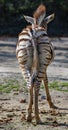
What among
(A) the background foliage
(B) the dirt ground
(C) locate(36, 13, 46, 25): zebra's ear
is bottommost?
(B) the dirt ground

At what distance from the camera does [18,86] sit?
10023 mm

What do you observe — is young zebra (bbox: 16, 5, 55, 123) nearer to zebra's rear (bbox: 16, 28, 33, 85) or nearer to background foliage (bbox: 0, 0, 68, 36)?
zebra's rear (bbox: 16, 28, 33, 85)

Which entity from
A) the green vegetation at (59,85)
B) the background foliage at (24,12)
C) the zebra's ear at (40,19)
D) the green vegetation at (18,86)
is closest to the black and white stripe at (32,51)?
the zebra's ear at (40,19)

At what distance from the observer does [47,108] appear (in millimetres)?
8289

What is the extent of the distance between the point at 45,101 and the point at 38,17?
1.92m

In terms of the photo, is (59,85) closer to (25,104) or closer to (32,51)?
(25,104)

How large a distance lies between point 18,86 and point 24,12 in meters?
12.0

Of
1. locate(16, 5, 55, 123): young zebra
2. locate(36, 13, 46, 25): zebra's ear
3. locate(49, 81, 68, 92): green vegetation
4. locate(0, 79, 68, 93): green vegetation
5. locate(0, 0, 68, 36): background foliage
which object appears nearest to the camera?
locate(16, 5, 55, 123): young zebra

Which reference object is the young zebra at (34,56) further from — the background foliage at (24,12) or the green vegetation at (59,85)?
the background foliage at (24,12)

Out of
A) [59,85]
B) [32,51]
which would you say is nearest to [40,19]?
[32,51]

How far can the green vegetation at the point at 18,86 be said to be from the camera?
9.74 meters

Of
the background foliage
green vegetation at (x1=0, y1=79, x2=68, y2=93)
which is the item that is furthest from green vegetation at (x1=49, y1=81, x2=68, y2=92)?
the background foliage

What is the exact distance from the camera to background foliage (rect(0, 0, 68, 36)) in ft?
69.7

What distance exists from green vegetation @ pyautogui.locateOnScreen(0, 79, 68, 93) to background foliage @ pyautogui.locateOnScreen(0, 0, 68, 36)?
35.3 feet
